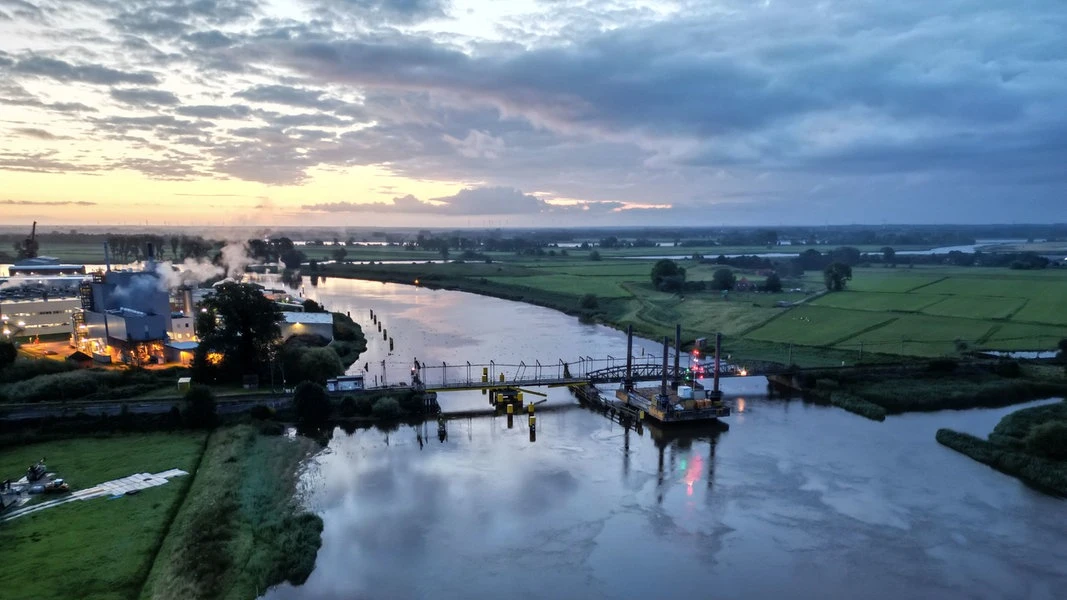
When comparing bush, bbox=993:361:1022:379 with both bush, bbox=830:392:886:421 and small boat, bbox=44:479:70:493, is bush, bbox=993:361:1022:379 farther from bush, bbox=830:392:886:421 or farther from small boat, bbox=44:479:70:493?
small boat, bbox=44:479:70:493

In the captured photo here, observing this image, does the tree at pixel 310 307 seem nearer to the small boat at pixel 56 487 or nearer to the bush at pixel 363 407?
the bush at pixel 363 407

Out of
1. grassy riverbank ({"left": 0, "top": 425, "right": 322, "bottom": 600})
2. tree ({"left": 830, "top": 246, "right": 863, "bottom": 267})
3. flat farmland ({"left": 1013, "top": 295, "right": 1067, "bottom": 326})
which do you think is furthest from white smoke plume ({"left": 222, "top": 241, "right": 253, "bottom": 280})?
tree ({"left": 830, "top": 246, "right": 863, "bottom": 267})

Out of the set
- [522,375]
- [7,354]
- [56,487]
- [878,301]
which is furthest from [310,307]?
[878,301]

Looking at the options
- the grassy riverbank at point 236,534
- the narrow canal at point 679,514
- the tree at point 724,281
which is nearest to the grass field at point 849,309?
the tree at point 724,281

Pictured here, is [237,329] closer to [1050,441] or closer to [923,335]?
[1050,441]

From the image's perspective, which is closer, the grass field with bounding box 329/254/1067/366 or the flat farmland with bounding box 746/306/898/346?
the grass field with bounding box 329/254/1067/366

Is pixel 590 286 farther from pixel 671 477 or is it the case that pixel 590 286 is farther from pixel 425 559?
pixel 425 559

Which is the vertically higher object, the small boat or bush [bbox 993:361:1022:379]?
bush [bbox 993:361:1022:379]
